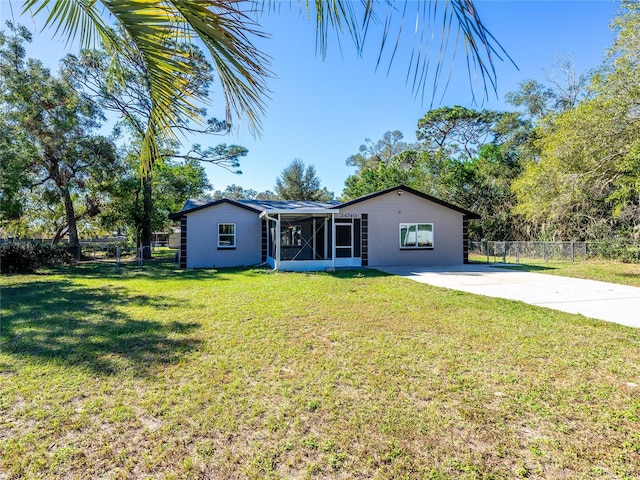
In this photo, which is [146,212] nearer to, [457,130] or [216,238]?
[216,238]

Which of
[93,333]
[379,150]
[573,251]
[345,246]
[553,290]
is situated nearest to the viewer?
[93,333]

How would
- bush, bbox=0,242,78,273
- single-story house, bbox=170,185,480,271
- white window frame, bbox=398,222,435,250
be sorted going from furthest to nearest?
white window frame, bbox=398,222,435,250 → single-story house, bbox=170,185,480,271 → bush, bbox=0,242,78,273

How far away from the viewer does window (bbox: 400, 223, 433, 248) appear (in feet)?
48.1

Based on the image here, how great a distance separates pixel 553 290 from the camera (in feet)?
27.0

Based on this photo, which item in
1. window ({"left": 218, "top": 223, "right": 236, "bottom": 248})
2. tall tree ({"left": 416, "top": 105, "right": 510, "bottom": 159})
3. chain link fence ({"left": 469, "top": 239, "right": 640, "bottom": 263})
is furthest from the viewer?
tall tree ({"left": 416, "top": 105, "right": 510, "bottom": 159})

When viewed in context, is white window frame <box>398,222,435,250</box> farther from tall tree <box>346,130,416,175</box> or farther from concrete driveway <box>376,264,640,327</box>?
tall tree <box>346,130,416,175</box>

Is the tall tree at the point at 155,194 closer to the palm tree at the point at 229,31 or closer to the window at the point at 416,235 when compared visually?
the window at the point at 416,235

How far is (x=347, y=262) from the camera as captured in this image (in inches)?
559

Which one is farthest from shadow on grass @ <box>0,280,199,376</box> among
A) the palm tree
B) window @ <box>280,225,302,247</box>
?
window @ <box>280,225,302,247</box>

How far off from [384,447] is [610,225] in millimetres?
22238

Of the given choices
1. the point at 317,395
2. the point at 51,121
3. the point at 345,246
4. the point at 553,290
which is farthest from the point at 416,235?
the point at 51,121

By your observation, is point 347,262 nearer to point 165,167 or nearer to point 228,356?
point 228,356

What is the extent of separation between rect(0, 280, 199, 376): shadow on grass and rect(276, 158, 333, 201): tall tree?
96.6ft

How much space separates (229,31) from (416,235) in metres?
14.2
